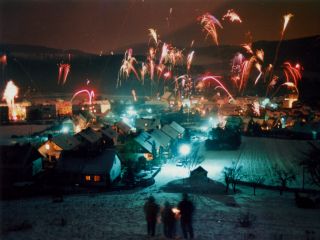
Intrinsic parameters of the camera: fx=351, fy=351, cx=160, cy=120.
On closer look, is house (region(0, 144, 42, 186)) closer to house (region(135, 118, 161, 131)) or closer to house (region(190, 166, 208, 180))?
house (region(190, 166, 208, 180))

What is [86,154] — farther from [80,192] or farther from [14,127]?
[14,127]

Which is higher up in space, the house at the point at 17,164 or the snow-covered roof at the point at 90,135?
the snow-covered roof at the point at 90,135

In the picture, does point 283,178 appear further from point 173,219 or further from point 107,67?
point 107,67

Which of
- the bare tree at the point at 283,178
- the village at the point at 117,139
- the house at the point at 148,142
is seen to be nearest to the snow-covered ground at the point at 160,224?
the bare tree at the point at 283,178

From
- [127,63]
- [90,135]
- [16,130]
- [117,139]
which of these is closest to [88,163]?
[90,135]

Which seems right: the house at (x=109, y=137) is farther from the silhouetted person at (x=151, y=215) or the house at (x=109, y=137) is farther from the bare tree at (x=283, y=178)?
the silhouetted person at (x=151, y=215)

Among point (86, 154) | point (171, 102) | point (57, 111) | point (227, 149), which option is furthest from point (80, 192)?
point (171, 102)
